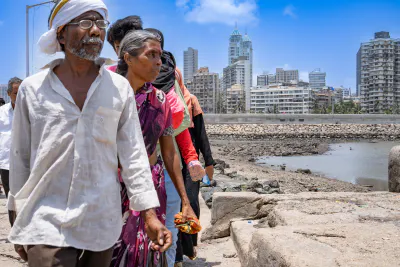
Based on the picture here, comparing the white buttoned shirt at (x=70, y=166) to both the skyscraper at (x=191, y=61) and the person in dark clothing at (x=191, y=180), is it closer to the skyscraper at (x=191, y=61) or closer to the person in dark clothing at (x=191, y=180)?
the person in dark clothing at (x=191, y=180)

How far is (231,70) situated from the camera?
574ft

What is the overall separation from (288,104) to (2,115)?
131 m

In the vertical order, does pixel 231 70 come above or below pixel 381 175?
above

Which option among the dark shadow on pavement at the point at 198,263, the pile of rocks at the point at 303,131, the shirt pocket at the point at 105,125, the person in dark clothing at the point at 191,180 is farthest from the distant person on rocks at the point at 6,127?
the pile of rocks at the point at 303,131

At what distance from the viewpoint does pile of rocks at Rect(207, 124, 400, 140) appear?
48.8 m

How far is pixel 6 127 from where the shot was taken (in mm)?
4812

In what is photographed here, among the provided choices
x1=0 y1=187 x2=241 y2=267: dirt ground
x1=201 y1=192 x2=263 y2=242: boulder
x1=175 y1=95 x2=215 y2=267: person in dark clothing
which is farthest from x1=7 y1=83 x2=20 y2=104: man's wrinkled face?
x1=201 y1=192 x2=263 y2=242: boulder

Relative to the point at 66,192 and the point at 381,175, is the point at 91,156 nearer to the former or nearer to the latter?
the point at 66,192

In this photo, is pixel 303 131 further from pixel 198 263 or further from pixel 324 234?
pixel 324 234

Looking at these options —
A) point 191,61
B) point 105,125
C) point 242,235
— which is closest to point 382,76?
point 191,61

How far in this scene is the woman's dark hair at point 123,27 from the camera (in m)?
2.92

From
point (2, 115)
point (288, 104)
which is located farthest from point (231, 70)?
point (2, 115)

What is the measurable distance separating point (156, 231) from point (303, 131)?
2054 inches

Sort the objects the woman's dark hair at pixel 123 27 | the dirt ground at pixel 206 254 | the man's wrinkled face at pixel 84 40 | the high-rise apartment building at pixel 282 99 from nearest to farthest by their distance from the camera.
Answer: the man's wrinkled face at pixel 84 40
the woman's dark hair at pixel 123 27
the dirt ground at pixel 206 254
the high-rise apartment building at pixel 282 99
